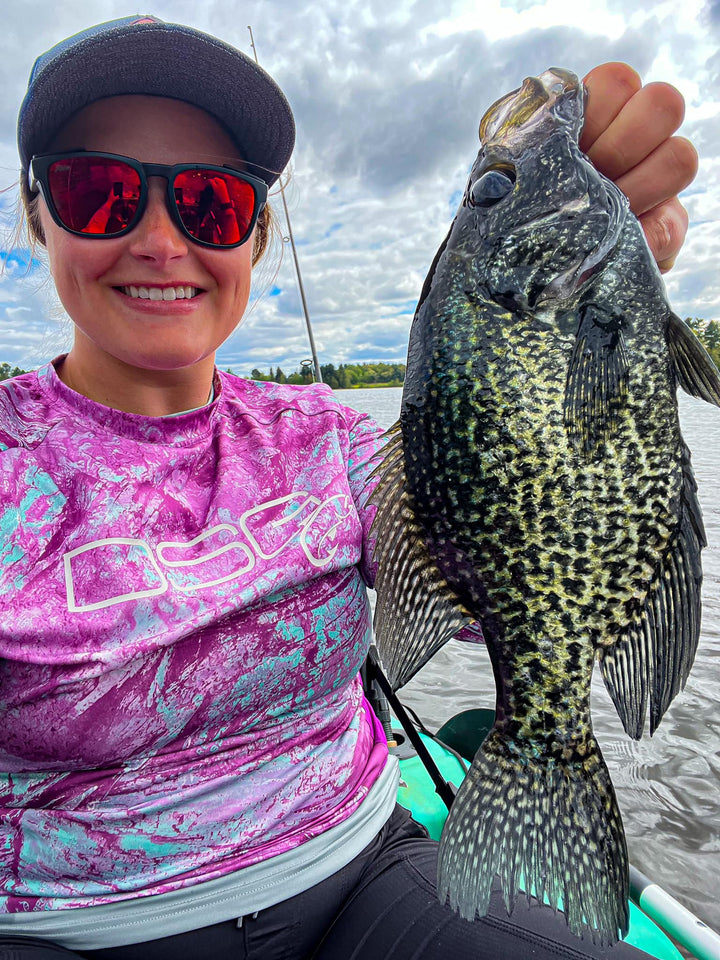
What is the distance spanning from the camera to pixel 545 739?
4.09 ft

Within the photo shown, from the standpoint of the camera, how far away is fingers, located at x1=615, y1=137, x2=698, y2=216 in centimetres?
116

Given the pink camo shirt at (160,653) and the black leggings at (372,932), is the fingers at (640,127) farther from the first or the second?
the black leggings at (372,932)

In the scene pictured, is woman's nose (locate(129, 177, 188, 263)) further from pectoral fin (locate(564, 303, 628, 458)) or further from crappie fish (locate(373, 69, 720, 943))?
pectoral fin (locate(564, 303, 628, 458))

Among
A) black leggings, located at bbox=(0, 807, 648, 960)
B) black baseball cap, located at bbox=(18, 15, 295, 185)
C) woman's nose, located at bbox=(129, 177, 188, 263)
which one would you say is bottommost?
black leggings, located at bbox=(0, 807, 648, 960)

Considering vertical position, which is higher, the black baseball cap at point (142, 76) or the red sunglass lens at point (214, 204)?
the black baseball cap at point (142, 76)

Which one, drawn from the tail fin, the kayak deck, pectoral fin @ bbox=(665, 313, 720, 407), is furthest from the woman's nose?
the kayak deck

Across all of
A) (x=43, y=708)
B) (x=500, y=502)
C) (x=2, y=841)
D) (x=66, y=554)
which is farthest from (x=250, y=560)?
(x=2, y=841)

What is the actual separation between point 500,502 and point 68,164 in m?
1.37

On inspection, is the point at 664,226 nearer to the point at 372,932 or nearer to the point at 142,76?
the point at 142,76

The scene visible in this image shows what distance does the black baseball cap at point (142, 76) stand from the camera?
1.56 metres

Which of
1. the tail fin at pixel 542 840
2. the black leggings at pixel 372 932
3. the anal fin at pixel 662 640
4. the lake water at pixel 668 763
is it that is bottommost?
the lake water at pixel 668 763

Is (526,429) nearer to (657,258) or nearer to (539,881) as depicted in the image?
(657,258)

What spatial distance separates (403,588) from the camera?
1286mm

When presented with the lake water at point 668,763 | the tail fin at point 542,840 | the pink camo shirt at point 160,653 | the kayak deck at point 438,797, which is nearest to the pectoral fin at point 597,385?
the tail fin at point 542,840
